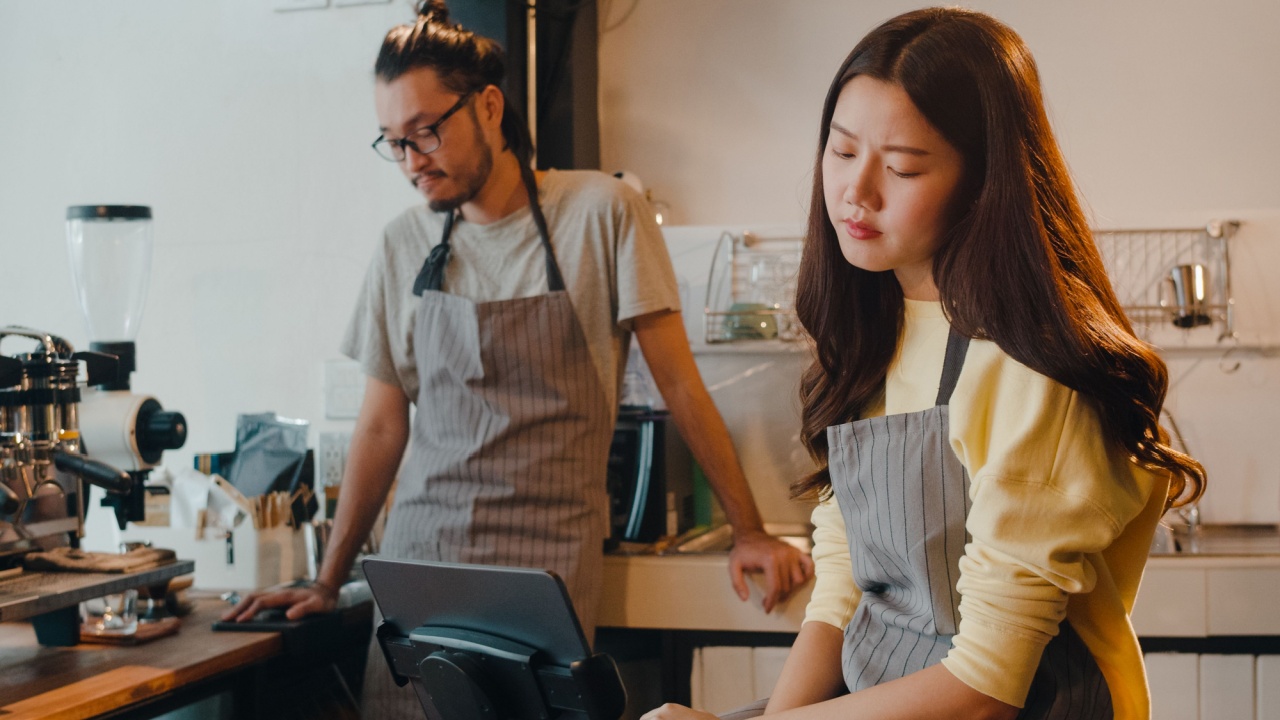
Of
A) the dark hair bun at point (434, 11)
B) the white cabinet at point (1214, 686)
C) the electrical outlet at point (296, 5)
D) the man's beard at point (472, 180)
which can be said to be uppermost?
the electrical outlet at point (296, 5)

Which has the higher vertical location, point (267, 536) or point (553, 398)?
point (553, 398)

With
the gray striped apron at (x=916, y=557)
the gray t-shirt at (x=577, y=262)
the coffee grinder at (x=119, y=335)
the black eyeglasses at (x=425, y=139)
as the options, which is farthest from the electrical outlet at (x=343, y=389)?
the gray striped apron at (x=916, y=557)

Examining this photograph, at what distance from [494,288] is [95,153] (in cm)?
125

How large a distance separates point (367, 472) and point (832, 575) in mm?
1040

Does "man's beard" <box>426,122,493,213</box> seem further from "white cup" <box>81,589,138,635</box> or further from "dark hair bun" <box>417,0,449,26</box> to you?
"white cup" <box>81,589,138,635</box>

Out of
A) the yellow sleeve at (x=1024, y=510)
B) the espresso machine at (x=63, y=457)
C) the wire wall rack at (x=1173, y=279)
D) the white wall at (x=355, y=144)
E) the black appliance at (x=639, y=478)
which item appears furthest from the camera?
the white wall at (x=355, y=144)

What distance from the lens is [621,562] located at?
6.07 ft

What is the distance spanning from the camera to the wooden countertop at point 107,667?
54.3 inches

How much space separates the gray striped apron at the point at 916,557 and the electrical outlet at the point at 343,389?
148 centimetres

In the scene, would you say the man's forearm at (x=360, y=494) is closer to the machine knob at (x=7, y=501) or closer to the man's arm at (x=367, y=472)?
the man's arm at (x=367, y=472)

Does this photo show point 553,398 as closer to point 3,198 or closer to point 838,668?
point 838,668

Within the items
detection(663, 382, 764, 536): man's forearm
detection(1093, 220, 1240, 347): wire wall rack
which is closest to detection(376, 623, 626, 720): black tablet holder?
detection(663, 382, 764, 536): man's forearm

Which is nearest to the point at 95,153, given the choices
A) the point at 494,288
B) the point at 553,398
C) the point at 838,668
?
the point at 494,288

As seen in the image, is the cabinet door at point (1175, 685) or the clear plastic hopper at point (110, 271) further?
the clear plastic hopper at point (110, 271)
